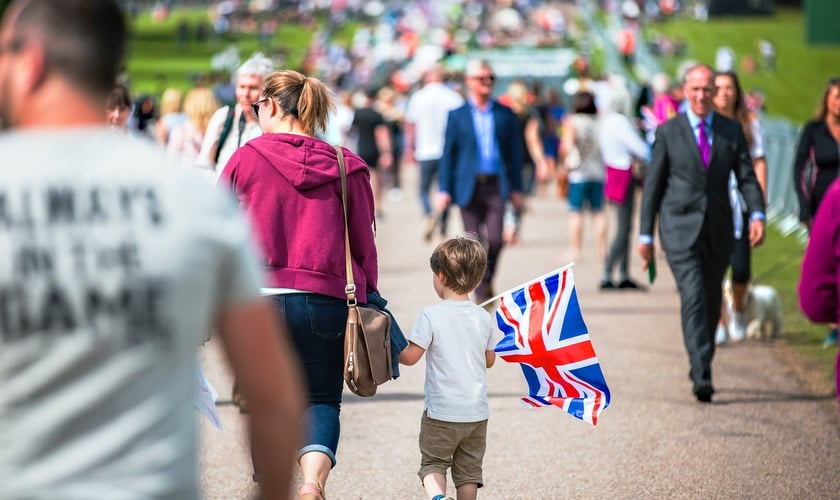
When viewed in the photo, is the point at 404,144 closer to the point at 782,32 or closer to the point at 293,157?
the point at 293,157

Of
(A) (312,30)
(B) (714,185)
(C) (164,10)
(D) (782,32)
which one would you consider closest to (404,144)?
(B) (714,185)

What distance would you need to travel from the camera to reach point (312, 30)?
10488cm

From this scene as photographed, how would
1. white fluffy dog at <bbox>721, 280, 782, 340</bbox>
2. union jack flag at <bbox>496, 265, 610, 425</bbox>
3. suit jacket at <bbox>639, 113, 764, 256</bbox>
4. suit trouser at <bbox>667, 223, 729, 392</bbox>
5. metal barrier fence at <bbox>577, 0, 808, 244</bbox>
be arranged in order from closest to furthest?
union jack flag at <bbox>496, 265, 610, 425</bbox>, suit trouser at <bbox>667, 223, 729, 392</bbox>, suit jacket at <bbox>639, 113, 764, 256</bbox>, white fluffy dog at <bbox>721, 280, 782, 340</bbox>, metal barrier fence at <bbox>577, 0, 808, 244</bbox>

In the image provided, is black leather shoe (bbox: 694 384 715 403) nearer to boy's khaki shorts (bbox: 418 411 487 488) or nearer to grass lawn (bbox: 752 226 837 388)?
grass lawn (bbox: 752 226 837 388)

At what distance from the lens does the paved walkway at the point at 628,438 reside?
6.55m

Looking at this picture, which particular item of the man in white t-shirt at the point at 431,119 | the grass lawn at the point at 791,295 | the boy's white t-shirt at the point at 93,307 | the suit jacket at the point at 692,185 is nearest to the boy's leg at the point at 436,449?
the boy's white t-shirt at the point at 93,307

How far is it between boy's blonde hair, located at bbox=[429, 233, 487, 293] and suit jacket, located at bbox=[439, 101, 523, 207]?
596 cm

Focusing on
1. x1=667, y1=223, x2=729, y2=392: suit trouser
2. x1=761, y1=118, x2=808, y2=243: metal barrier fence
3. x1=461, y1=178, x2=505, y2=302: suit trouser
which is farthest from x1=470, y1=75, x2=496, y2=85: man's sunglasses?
x1=761, y1=118, x2=808, y2=243: metal barrier fence

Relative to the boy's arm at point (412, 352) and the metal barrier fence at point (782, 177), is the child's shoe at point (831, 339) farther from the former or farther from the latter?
the metal barrier fence at point (782, 177)

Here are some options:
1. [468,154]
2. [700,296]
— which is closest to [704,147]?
[700,296]

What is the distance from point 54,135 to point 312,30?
10389 centimetres

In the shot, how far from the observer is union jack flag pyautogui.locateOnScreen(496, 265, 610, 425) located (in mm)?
5727

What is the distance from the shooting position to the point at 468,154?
11406mm

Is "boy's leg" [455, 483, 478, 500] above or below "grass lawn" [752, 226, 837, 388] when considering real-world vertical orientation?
above
